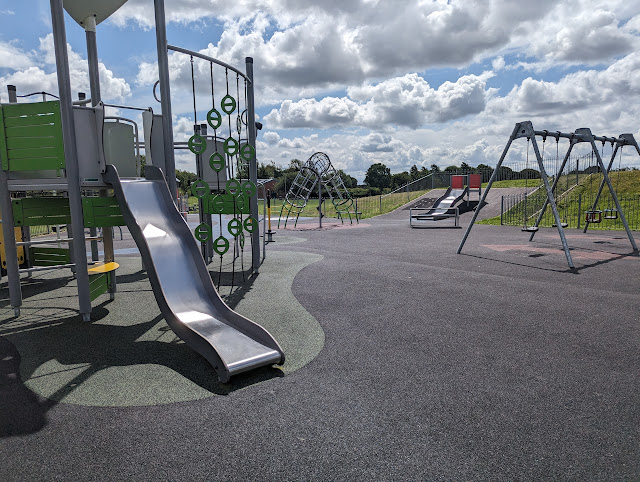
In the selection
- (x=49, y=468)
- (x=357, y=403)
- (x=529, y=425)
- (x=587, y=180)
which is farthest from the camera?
(x=587, y=180)

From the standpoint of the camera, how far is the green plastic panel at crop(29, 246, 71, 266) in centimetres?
738

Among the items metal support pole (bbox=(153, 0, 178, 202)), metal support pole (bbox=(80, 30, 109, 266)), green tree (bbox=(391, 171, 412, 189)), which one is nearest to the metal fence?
metal support pole (bbox=(153, 0, 178, 202))

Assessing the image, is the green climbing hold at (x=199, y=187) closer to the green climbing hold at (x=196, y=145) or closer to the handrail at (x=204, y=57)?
the green climbing hold at (x=196, y=145)

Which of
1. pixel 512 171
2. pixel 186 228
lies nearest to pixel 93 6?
pixel 186 228

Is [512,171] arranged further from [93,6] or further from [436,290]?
[93,6]

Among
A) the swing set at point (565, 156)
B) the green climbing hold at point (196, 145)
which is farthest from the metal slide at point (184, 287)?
the swing set at point (565, 156)

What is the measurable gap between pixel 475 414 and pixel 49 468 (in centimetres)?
269

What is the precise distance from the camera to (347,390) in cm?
328

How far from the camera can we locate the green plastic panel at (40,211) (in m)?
5.95

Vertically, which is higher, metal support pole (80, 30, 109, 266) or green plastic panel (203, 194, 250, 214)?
metal support pole (80, 30, 109, 266)

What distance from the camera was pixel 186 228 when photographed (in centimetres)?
532

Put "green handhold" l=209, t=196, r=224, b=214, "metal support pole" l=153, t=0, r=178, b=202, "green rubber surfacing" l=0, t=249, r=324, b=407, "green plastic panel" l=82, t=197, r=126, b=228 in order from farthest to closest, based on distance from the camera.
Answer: "green handhold" l=209, t=196, r=224, b=214 → "metal support pole" l=153, t=0, r=178, b=202 → "green plastic panel" l=82, t=197, r=126, b=228 → "green rubber surfacing" l=0, t=249, r=324, b=407

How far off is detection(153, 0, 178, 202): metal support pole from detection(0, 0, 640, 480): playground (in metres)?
0.03

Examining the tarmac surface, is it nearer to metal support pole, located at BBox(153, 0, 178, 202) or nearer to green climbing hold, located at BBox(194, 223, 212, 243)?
green climbing hold, located at BBox(194, 223, 212, 243)
